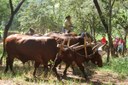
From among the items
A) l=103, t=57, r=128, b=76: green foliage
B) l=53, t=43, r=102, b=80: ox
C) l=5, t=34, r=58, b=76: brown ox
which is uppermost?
l=5, t=34, r=58, b=76: brown ox

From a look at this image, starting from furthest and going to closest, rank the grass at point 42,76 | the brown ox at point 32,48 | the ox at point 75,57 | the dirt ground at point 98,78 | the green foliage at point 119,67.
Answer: the green foliage at point 119,67 → the ox at point 75,57 → the dirt ground at point 98,78 → the brown ox at point 32,48 → the grass at point 42,76

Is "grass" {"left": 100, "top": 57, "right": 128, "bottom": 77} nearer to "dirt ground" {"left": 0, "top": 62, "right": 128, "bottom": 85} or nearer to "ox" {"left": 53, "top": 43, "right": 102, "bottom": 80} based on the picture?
"dirt ground" {"left": 0, "top": 62, "right": 128, "bottom": 85}

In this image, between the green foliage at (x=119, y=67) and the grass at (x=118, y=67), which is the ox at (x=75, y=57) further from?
the green foliage at (x=119, y=67)

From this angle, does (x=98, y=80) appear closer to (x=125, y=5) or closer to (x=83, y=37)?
(x=83, y=37)

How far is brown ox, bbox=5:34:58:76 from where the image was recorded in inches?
432

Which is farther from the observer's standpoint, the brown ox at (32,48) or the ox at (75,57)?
the ox at (75,57)

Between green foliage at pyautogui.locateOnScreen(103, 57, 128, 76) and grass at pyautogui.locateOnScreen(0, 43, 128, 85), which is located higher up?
grass at pyautogui.locateOnScreen(0, 43, 128, 85)

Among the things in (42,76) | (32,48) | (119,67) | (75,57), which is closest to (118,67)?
(119,67)

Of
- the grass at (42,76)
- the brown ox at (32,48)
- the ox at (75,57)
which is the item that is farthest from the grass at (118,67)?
the brown ox at (32,48)

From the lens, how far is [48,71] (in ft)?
38.0

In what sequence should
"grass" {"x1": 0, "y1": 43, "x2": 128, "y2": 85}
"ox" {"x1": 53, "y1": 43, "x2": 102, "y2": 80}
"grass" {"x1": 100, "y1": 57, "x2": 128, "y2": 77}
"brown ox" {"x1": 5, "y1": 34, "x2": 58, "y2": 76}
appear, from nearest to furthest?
"grass" {"x1": 0, "y1": 43, "x2": 128, "y2": 85}, "brown ox" {"x1": 5, "y1": 34, "x2": 58, "y2": 76}, "ox" {"x1": 53, "y1": 43, "x2": 102, "y2": 80}, "grass" {"x1": 100, "y1": 57, "x2": 128, "y2": 77}

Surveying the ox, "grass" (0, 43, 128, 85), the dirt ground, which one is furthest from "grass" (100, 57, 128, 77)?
the ox

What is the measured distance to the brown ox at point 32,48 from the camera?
10984mm

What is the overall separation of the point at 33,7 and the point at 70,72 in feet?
85.9
